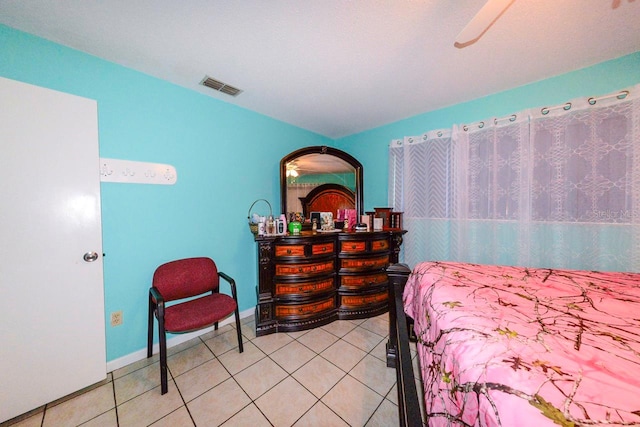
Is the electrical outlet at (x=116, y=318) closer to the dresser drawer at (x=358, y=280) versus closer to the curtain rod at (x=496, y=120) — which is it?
the dresser drawer at (x=358, y=280)

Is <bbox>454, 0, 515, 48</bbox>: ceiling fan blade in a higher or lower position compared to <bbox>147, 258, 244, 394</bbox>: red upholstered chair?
higher

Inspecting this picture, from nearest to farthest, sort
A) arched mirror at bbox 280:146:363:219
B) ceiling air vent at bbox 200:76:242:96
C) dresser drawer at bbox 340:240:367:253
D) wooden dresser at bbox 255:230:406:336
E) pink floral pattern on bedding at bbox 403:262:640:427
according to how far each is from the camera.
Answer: pink floral pattern on bedding at bbox 403:262:640:427 → ceiling air vent at bbox 200:76:242:96 → wooden dresser at bbox 255:230:406:336 → dresser drawer at bbox 340:240:367:253 → arched mirror at bbox 280:146:363:219

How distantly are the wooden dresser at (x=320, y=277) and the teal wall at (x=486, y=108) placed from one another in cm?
94

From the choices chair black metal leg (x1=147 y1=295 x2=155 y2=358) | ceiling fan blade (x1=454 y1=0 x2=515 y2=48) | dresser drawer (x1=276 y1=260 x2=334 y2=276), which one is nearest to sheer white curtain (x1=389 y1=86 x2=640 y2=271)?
dresser drawer (x1=276 y1=260 x2=334 y2=276)

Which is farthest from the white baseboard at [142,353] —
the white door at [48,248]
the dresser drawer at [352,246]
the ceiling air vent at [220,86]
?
the ceiling air vent at [220,86]

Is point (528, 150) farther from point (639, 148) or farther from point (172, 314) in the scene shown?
point (172, 314)

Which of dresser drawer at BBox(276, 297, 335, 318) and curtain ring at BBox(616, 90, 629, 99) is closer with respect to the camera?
curtain ring at BBox(616, 90, 629, 99)

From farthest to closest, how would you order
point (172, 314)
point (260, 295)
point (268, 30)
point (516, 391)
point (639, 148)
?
point (260, 295)
point (172, 314)
point (639, 148)
point (268, 30)
point (516, 391)

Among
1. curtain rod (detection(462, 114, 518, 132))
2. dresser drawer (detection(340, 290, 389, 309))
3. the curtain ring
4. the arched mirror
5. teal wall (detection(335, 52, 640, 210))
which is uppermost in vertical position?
teal wall (detection(335, 52, 640, 210))

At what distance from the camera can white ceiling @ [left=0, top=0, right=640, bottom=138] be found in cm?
127

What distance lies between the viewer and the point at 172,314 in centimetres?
169

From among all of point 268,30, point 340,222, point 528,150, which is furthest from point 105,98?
point 528,150

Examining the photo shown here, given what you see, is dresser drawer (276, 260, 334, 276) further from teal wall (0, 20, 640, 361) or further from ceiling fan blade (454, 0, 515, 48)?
ceiling fan blade (454, 0, 515, 48)

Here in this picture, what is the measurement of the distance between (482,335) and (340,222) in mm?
2213
